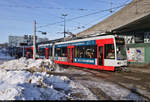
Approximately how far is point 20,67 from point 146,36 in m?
16.1

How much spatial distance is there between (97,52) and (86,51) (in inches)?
64.4

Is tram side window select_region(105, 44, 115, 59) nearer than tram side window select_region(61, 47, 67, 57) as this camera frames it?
Yes

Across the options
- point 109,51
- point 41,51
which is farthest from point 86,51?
point 41,51

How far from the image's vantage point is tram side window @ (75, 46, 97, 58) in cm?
1373

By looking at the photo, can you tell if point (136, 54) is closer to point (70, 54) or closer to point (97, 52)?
point (97, 52)

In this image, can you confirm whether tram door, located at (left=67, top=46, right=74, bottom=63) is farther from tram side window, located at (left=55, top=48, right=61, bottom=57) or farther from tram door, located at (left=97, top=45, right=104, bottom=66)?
tram door, located at (left=97, top=45, right=104, bottom=66)

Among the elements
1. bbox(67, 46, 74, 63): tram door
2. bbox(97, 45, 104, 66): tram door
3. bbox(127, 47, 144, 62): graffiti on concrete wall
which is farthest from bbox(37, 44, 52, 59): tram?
bbox(127, 47, 144, 62): graffiti on concrete wall

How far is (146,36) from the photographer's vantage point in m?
18.3

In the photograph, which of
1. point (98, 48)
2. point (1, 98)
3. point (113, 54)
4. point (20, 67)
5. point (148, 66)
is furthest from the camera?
Answer: point (148, 66)

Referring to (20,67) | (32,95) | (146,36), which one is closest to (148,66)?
(146,36)

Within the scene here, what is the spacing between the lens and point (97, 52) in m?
13.3

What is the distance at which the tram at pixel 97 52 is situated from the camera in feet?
38.8

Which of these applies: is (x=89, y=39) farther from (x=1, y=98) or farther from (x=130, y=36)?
(x=1, y=98)

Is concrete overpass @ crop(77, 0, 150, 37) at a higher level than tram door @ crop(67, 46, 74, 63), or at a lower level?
higher
